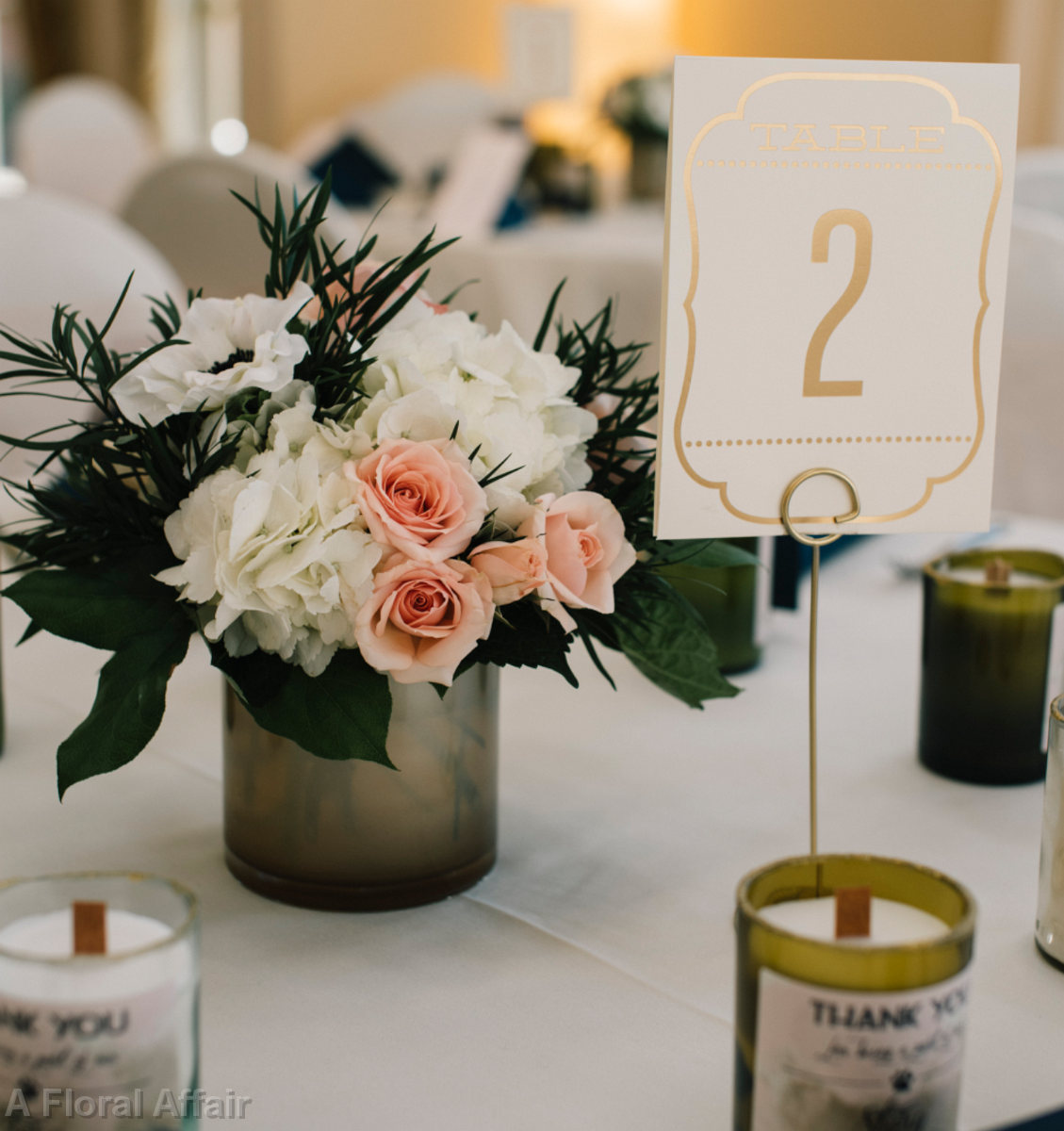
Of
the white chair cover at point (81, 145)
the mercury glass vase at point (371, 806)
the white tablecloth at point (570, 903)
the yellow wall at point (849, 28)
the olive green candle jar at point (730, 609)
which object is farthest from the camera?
the yellow wall at point (849, 28)

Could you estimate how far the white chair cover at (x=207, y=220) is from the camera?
2291mm

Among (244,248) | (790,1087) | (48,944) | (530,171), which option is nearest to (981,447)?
(790,1087)

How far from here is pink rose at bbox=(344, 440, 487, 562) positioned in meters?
0.48

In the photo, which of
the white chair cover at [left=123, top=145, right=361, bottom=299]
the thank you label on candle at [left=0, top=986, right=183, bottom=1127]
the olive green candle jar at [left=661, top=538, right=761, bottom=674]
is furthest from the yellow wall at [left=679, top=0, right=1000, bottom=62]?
the thank you label on candle at [left=0, top=986, right=183, bottom=1127]

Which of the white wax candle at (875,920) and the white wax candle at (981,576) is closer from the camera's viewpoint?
the white wax candle at (875,920)

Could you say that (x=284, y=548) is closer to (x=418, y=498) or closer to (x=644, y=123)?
(x=418, y=498)

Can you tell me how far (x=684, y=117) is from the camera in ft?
1.56

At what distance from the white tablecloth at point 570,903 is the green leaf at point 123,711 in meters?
0.11

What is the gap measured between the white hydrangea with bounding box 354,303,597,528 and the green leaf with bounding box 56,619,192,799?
13 centimetres

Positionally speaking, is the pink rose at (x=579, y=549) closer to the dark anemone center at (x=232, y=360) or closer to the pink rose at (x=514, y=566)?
the pink rose at (x=514, y=566)

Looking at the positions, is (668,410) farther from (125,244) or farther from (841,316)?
(125,244)

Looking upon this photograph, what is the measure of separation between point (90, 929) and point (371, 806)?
0.20 meters

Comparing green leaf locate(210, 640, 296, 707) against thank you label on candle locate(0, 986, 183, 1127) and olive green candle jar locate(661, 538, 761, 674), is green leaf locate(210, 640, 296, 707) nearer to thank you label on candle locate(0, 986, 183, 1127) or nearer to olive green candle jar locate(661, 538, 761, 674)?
thank you label on candle locate(0, 986, 183, 1127)

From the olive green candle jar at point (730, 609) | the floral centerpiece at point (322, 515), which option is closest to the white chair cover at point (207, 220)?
the olive green candle jar at point (730, 609)
